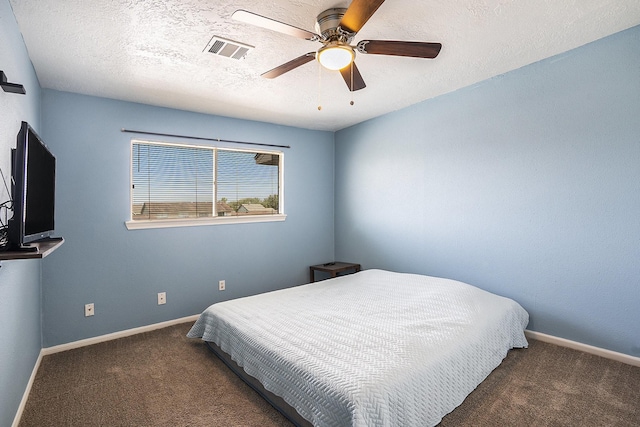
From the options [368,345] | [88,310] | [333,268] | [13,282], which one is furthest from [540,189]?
[88,310]

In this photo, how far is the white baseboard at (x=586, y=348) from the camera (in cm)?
231

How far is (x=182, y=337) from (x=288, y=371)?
5.65ft

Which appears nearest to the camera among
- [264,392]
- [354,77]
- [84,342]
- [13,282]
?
[13,282]

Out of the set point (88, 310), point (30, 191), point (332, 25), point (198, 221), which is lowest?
point (88, 310)

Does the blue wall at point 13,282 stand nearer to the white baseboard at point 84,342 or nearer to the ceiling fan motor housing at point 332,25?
the white baseboard at point 84,342

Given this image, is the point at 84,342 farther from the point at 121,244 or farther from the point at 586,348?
the point at 586,348

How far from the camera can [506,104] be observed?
2906 millimetres

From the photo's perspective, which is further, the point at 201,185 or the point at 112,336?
the point at 201,185

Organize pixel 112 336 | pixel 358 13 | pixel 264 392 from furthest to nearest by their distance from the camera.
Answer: pixel 112 336 < pixel 264 392 < pixel 358 13

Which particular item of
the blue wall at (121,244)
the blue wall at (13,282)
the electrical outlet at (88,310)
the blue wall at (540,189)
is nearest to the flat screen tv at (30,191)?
the blue wall at (13,282)

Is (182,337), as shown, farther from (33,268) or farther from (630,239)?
(630,239)

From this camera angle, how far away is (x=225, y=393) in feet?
7.02

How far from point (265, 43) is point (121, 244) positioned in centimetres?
234

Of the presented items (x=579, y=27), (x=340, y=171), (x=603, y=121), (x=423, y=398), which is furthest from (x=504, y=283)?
(x=340, y=171)
